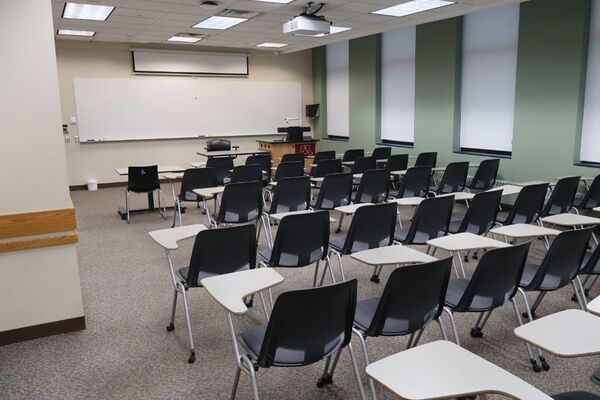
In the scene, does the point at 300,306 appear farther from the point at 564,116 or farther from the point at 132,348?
the point at 564,116

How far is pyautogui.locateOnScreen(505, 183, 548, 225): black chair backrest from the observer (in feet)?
15.8

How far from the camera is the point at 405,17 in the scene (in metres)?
8.00

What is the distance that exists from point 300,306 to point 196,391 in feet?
3.77

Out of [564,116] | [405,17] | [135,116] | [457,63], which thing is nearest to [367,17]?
[405,17]

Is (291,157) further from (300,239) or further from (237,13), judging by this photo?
(300,239)

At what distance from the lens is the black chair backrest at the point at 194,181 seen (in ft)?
21.2

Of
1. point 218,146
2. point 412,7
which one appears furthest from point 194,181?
point 412,7

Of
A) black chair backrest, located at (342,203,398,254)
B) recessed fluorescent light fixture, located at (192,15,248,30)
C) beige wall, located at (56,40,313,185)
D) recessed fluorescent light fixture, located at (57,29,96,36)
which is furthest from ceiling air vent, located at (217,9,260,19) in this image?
black chair backrest, located at (342,203,398,254)

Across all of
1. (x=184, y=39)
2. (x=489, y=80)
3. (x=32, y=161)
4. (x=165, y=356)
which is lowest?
(x=165, y=356)

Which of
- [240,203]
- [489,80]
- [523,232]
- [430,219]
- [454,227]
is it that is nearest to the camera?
[523,232]

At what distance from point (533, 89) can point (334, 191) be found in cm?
376

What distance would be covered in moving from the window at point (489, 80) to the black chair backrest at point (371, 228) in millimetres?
4704

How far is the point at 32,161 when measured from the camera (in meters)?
3.44

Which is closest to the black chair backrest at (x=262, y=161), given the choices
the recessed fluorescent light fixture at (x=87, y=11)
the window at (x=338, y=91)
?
the recessed fluorescent light fixture at (x=87, y=11)
